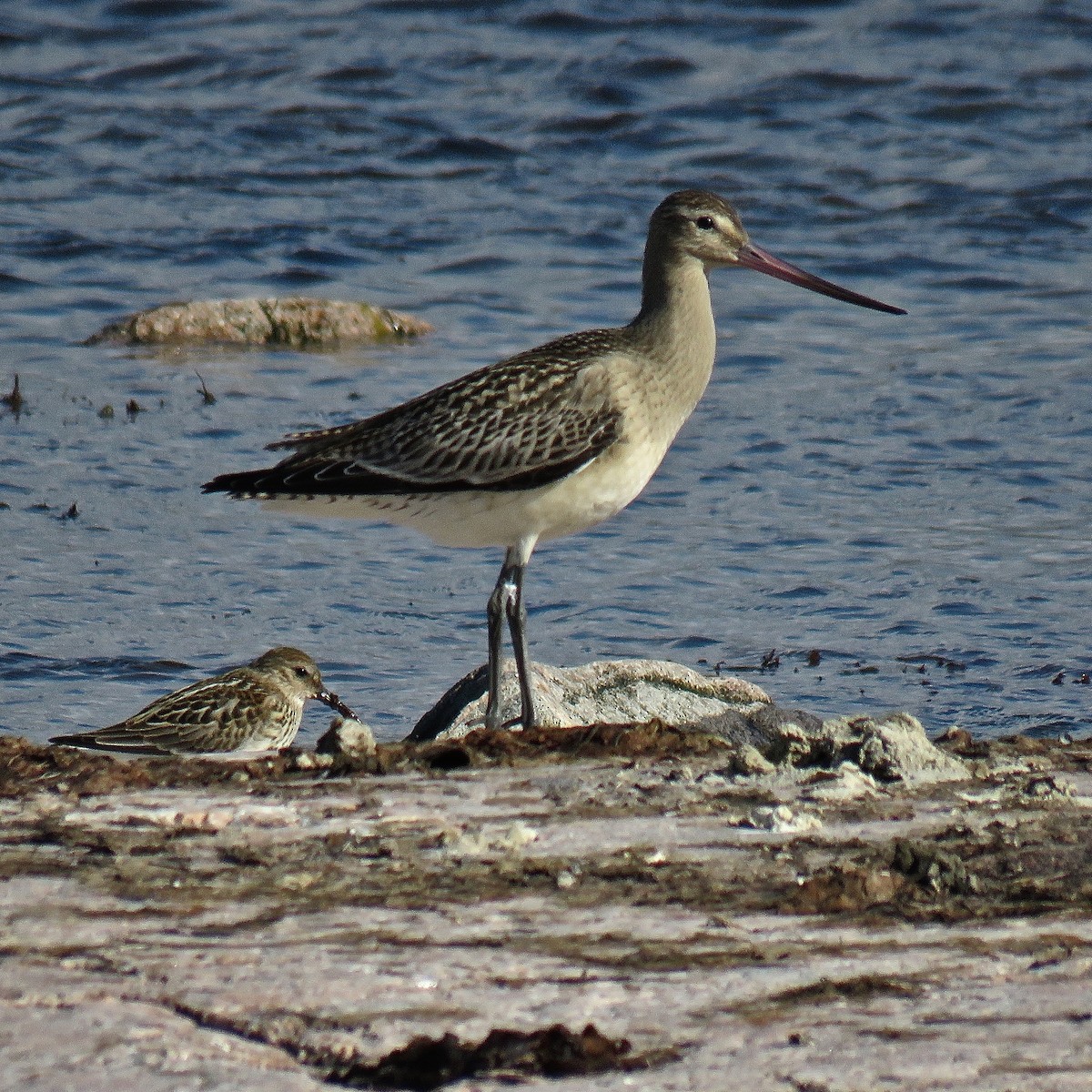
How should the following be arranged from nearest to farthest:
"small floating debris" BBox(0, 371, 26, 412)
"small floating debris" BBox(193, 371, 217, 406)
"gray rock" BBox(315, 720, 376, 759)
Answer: "gray rock" BBox(315, 720, 376, 759)
"small floating debris" BBox(0, 371, 26, 412)
"small floating debris" BBox(193, 371, 217, 406)

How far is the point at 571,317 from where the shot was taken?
13.5 metres

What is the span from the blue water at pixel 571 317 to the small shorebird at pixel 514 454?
1054 millimetres

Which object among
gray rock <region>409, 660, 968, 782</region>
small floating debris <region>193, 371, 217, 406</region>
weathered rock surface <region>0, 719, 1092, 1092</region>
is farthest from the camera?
small floating debris <region>193, 371, 217, 406</region>

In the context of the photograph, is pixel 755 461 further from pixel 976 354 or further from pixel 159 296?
pixel 159 296

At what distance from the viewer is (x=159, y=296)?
46.6 ft

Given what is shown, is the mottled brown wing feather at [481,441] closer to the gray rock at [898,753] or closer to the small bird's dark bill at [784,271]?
the small bird's dark bill at [784,271]

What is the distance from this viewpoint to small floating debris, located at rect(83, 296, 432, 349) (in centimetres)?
1340

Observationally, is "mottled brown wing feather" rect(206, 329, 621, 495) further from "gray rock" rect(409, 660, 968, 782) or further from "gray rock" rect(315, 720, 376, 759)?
"gray rock" rect(315, 720, 376, 759)

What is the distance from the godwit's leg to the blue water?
0.87 m

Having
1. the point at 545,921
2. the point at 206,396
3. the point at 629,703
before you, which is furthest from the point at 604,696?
the point at 206,396

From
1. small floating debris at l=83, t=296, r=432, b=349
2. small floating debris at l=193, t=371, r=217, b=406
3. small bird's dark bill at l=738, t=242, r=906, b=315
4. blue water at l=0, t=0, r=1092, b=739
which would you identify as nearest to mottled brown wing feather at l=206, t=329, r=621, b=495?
small bird's dark bill at l=738, t=242, r=906, b=315

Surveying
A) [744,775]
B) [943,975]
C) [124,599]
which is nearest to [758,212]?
[124,599]

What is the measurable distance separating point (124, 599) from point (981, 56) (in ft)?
42.4

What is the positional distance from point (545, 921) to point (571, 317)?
936cm
